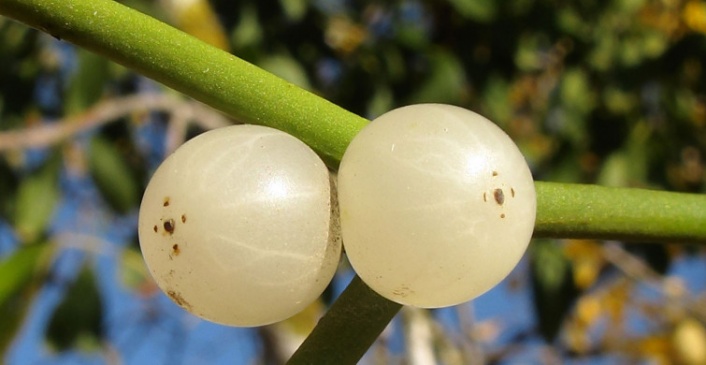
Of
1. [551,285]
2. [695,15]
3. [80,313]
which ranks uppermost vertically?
[695,15]

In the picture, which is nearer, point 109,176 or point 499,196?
point 499,196

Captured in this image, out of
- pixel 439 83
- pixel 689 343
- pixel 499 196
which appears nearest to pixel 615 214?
pixel 499 196

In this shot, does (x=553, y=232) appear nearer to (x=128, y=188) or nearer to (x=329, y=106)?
(x=329, y=106)

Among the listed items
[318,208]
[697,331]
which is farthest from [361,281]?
[697,331]

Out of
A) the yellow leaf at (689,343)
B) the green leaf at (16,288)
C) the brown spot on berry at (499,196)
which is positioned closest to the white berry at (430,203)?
the brown spot on berry at (499,196)

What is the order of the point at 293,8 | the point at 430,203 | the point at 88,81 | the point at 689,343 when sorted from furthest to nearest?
the point at 689,343 → the point at 293,8 → the point at 88,81 → the point at 430,203

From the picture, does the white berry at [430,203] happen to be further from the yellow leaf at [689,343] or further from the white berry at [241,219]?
the yellow leaf at [689,343]

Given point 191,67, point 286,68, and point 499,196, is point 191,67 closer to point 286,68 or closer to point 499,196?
point 499,196
